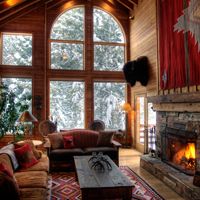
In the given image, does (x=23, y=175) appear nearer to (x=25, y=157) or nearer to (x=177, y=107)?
(x=25, y=157)

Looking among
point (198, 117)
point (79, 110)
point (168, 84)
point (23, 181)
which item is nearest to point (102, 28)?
point (79, 110)

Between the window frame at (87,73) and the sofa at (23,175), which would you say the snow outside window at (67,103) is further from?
the sofa at (23,175)

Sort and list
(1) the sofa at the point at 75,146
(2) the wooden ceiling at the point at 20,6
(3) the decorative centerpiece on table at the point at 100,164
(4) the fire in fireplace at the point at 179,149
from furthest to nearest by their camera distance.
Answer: (2) the wooden ceiling at the point at 20,6 < (1) the sofa at the point at 75,146 < (4) the fire in fireplace at the point at 179,149 < (3) the decorative centerpiece on table at the point at 100,164

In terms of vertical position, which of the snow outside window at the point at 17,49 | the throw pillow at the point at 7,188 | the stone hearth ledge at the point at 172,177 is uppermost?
the snow outside window at the point at 17,49

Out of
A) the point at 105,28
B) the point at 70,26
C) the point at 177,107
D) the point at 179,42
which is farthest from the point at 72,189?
the point at 105,28

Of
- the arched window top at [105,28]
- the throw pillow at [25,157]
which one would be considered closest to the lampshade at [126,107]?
the arched window top at [105,28]

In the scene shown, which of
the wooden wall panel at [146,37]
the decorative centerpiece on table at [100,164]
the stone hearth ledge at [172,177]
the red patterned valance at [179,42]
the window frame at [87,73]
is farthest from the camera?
the window frame at [87,73]

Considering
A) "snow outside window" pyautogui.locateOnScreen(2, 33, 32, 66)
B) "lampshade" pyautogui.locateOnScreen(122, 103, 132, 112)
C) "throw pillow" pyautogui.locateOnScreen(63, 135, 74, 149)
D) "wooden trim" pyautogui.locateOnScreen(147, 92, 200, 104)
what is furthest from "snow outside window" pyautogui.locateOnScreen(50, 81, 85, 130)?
"wooden trim" pyautogui.locateOnScreen(147, 92, 200, 104)

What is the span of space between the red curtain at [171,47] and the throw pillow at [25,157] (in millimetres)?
3416

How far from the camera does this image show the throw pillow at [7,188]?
2.73 metres

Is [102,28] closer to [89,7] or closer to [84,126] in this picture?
[89,7]

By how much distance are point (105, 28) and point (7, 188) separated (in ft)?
25.1

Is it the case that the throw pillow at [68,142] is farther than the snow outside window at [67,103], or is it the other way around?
the snow outside window at [67,103]

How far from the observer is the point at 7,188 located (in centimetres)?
278
